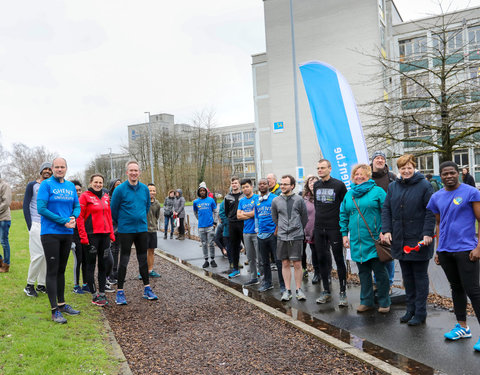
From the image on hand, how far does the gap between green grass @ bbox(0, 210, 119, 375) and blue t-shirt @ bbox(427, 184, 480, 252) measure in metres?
3.83

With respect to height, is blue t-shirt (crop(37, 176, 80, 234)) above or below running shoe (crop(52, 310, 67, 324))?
above

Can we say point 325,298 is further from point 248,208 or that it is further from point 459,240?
point 459,240

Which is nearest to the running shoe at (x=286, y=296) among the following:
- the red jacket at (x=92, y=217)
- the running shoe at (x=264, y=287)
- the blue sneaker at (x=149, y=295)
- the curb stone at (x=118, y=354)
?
the running shoe at (x=264, y=287)

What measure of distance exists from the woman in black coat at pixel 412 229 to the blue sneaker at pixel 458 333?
58cm

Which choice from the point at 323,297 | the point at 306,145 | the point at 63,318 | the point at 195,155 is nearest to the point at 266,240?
the point at 323,297

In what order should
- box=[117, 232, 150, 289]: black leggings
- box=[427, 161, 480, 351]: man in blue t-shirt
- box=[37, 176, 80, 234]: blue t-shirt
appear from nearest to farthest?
1. box=[427, 161, 480, 351]: man in blue t-shirt
2. box=[37, 176, 80, 234]: blue t-shirt
3. box=[117, 232, 150, 289]: black leggings

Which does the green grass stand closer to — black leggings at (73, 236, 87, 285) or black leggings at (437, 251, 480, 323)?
black leggings at (73, 236, 87, 285)

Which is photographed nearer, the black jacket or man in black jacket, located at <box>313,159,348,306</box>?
the black jacket

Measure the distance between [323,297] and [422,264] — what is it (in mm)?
1953

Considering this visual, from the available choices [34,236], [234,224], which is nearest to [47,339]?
[34,236]

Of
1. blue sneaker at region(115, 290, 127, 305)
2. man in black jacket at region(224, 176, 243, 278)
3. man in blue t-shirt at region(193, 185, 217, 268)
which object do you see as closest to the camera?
blue sneaker at region(115, 290, 127, 305)

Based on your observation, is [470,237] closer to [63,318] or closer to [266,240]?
[266,240]

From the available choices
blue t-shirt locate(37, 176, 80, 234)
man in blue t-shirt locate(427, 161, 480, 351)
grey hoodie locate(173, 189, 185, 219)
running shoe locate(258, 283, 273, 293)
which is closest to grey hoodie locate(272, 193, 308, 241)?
running shoe locate(258, 283, 273, 293)

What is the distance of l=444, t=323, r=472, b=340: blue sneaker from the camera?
4.68m
